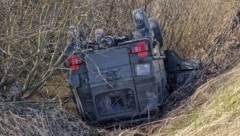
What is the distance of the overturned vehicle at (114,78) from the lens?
5926 mm

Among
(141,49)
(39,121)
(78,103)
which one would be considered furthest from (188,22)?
(39,121)

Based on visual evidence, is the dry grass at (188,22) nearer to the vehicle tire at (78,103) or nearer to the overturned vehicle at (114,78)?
the overturned vehicle at (114,78)

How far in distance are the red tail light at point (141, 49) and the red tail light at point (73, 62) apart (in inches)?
22.3

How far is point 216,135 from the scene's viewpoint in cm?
440

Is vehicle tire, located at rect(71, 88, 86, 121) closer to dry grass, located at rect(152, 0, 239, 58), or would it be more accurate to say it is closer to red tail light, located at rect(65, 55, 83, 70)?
red tail light, located at rect(65, 55, 83, 70)

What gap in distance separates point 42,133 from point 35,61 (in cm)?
120

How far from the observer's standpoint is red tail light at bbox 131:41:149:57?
5.89 meters

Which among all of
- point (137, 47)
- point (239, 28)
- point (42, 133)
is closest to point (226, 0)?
point (239, 28)

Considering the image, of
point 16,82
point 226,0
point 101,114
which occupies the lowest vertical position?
point 101,114

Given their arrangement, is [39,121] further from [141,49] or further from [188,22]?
[188,22]

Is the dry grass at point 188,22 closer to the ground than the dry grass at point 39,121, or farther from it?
farther from it

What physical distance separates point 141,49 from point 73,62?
714mm

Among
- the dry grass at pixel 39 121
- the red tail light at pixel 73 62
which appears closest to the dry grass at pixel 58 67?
the dry grass at pixel 39 121

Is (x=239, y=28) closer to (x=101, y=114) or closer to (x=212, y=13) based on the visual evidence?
(x=212, y=13)
